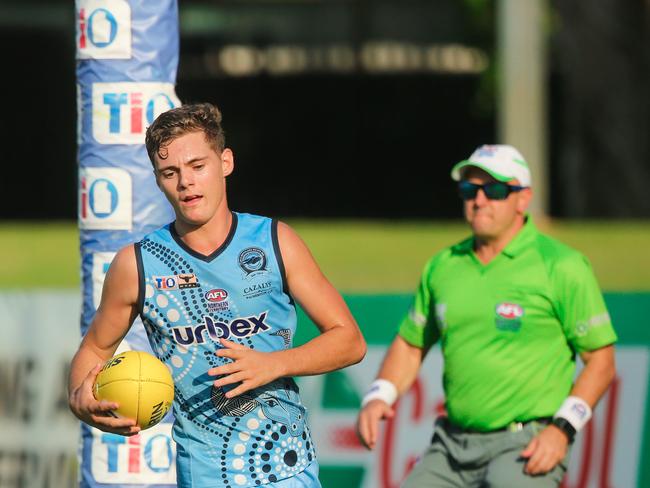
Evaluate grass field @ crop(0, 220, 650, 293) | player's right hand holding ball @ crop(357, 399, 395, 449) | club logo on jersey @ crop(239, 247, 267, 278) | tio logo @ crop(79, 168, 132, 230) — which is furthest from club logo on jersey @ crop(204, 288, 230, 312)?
grass field @ crop(0, 220, 650, 293)

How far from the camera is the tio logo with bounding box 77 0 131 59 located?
6090 millimetres

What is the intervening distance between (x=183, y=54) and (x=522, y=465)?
27.2 metres

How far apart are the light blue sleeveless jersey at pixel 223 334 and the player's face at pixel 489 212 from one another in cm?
166

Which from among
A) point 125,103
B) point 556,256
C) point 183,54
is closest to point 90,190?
point 125,103

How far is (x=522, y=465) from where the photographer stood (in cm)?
584

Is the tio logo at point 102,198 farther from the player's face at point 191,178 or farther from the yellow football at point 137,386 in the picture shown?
the yellow football at point 137,386

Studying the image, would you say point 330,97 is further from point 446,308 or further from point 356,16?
point 446,308

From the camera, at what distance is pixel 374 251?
24.5 metres

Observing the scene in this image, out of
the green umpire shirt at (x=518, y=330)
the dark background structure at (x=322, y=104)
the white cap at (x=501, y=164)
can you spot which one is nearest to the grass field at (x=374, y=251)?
the dark background structure at (x=322, y=104)

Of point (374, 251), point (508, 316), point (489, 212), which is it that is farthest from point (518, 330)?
point (374, 251)

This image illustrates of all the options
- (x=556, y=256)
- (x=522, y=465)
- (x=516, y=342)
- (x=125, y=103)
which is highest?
(x=125, y=103)

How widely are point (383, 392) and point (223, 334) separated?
164 centimetres

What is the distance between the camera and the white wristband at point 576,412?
5.73 meters

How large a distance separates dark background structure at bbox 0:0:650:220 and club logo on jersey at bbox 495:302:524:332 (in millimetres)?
24975
